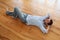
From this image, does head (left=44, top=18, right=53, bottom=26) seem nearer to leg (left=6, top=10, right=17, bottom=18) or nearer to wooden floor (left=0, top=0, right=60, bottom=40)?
wooden floor (left=0, top=0, right=60, bottom=40)

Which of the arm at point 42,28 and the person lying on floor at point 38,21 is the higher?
the person lying on floor at point 38,21

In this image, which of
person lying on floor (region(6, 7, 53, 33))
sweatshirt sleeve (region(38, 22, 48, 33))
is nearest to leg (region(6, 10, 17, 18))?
person lying on floor (region(6, 7, 53, 33))

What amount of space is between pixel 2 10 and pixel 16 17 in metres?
0.40

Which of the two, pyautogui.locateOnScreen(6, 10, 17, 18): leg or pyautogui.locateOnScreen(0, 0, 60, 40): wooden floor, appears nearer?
pyautogui.locateOnScreen(0, 0, 60, 40): wooden floor

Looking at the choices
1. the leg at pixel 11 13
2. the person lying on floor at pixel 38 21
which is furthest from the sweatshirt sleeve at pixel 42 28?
the leg at pixel 11 13

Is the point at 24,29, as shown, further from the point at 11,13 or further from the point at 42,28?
the point at 11,13

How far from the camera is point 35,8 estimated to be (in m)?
2.33

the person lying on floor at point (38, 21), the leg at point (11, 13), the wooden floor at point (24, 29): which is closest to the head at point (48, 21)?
the person lying on floor at point (38, 21)

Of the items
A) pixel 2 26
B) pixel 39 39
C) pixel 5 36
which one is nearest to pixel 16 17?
pixel 2 26

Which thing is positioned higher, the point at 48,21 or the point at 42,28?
the point at 48,21

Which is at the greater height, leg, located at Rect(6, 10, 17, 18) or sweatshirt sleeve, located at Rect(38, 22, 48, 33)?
leg, located at Rect(6, 10, 17, 18)

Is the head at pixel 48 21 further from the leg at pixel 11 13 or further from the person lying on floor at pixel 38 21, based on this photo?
the leg at pixel 11 13

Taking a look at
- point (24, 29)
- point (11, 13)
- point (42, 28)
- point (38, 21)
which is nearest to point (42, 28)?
point (42, 28)

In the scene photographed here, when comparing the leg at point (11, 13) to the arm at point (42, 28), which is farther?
the leg at point (11, 13)
